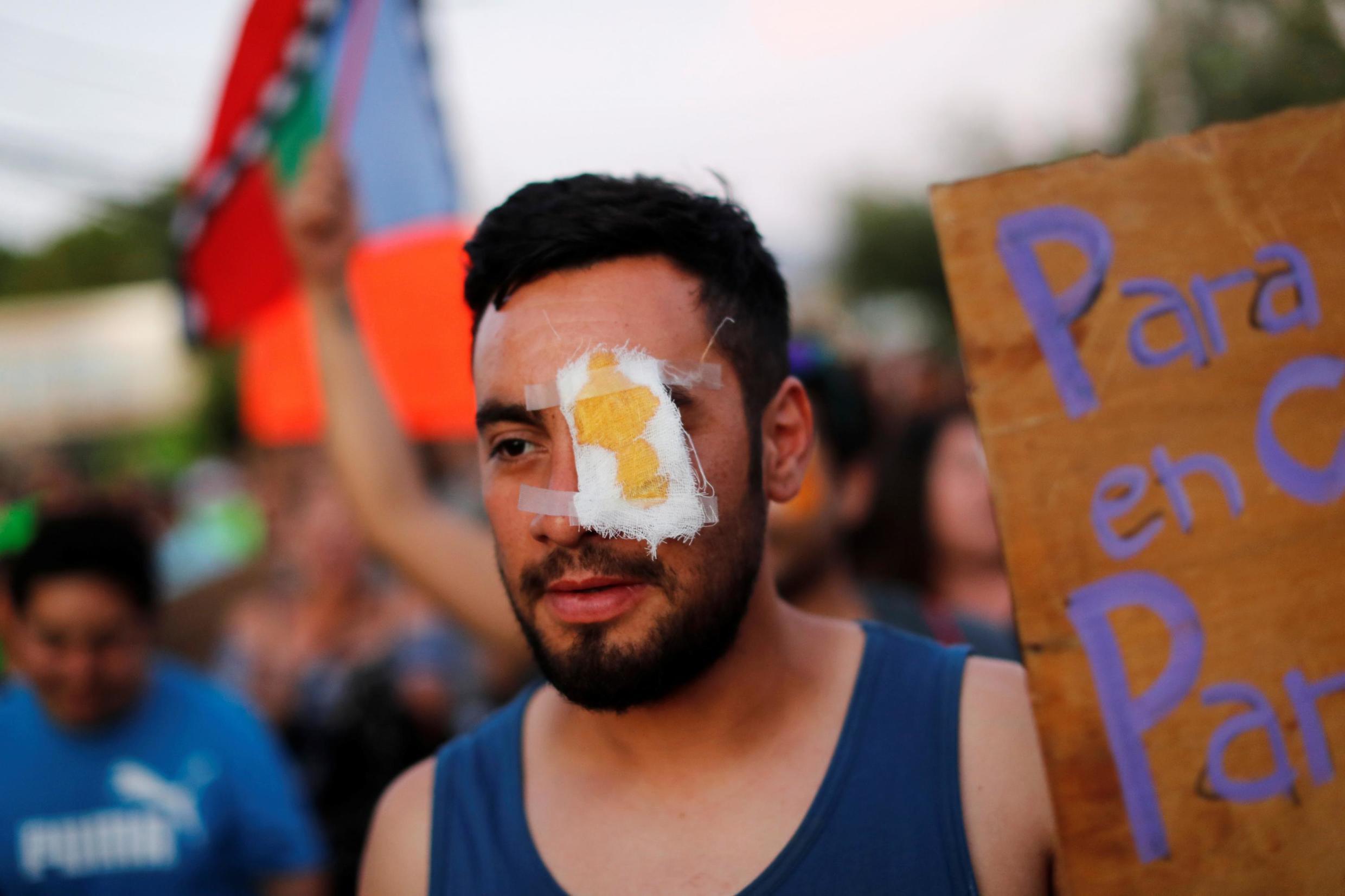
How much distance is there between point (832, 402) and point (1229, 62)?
11.2 meters

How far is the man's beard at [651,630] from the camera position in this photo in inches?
Answer: 58.5

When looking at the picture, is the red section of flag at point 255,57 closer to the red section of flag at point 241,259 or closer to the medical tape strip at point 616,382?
the red section of flag at point 241,259

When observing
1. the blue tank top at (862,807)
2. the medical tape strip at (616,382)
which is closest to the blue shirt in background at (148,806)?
the blue tank top at (862,807)

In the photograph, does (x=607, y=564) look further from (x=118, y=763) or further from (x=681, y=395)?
(x=118, y=763)

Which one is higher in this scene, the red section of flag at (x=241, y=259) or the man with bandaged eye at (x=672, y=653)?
the red section of flag at (x=241, y=259)

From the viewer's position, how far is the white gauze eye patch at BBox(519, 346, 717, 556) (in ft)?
4.84

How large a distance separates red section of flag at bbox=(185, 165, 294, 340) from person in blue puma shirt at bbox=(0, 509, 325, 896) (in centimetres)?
114

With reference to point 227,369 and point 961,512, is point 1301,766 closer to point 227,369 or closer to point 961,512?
point 961,512

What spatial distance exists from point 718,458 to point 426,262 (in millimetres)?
2049

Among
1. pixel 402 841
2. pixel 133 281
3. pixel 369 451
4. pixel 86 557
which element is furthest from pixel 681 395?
pixel 133 281

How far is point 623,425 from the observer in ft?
4.90

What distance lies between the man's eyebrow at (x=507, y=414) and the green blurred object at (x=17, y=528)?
88.7 inches

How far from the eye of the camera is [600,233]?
1569 mm

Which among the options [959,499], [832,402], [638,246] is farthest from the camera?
[959,499]
